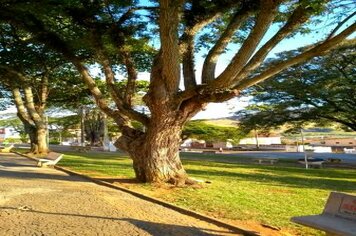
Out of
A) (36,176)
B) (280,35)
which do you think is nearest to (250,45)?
(280,35)

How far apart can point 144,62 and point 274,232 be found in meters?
14.5

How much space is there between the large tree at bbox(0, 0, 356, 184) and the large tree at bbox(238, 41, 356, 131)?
44.0 ft

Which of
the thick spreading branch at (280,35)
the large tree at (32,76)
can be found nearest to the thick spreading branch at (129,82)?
the thick spreading branch at (280,35)

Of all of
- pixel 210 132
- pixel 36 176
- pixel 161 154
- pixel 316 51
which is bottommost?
pixel 36 176

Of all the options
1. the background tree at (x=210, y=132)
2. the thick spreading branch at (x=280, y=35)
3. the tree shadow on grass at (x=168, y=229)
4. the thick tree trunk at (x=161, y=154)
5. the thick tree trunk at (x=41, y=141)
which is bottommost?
the tree shadow on grass at (x=168, y=229)

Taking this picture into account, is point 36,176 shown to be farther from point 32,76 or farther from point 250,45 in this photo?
point 32,76

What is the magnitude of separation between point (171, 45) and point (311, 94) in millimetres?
18686

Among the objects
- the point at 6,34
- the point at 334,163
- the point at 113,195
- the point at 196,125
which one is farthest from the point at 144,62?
the point at 196,125

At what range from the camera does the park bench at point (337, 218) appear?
528cm

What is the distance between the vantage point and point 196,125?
2566 inches

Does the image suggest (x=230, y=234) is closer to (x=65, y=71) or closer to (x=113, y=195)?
(x=113, y=195)

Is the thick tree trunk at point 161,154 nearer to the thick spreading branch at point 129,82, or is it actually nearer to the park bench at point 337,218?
the thick spreading branch at point 129,82

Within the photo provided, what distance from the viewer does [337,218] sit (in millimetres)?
5688

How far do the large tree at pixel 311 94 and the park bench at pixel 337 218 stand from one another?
66.8 ft
